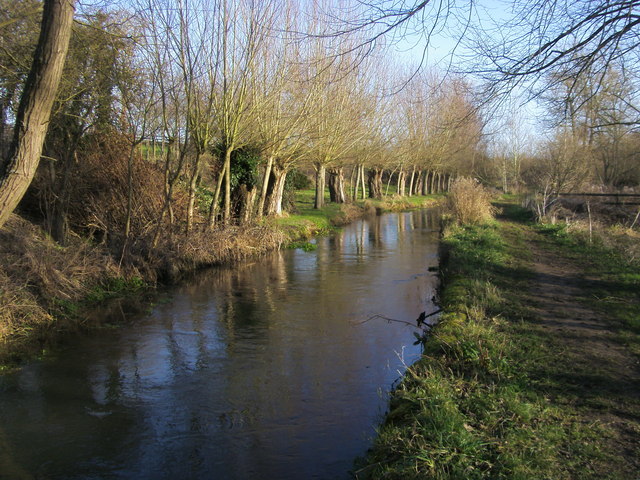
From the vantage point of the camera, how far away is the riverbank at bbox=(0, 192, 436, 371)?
941 centimetres

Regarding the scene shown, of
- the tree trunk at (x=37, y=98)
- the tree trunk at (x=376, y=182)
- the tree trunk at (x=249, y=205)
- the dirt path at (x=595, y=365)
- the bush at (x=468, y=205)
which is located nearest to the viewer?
the dirt path at (x=595, y=365)

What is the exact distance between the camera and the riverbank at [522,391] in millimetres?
4086

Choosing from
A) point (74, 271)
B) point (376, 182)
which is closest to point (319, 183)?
point (376, 182)

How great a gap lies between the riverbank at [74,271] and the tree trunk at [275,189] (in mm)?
5309

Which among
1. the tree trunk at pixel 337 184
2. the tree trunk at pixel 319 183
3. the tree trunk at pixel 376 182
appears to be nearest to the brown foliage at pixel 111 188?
the tree trunk at pixel 319 183

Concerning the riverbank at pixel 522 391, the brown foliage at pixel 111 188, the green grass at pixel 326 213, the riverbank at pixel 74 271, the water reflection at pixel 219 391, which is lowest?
the water reflection at pixel 219 391

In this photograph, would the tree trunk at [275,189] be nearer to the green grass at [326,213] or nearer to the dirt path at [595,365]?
the green grass at [326,213]

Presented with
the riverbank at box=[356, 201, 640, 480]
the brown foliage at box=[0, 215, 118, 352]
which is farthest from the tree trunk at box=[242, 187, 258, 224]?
the riverbank at box=[356, 201, 640, 480]

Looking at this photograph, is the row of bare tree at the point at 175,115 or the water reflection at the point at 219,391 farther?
the row of bare tree at the point at 175,115

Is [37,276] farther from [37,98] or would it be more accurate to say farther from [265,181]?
[265,181]

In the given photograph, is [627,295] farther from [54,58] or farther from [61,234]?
[61,234]

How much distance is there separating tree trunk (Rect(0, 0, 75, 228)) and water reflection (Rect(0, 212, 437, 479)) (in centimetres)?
261

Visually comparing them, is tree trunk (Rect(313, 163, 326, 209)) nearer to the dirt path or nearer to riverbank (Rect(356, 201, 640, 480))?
riverbank (Rect(356, 201, 640, 480))

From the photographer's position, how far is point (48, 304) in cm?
Answer: 1048
